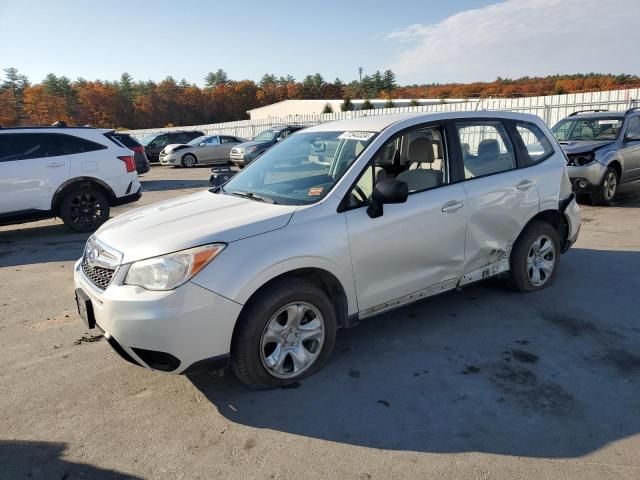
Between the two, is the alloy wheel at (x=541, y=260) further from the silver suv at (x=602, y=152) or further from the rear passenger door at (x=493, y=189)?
the silver suv at (x=602, y=152)

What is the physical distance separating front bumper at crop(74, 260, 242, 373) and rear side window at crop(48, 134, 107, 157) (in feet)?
21.8

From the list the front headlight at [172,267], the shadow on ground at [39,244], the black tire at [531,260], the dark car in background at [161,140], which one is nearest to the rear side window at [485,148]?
the black tire at [531,260]

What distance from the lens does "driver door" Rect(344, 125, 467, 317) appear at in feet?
11.9

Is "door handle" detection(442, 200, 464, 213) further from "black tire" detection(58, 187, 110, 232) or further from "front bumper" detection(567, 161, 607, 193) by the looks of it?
"black tire" detection(58, 187, 110, 232)

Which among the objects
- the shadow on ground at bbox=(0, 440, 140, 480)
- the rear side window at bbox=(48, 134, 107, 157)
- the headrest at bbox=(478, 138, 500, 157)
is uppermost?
the rear side window at bbox=(48, 134, 107, 157)

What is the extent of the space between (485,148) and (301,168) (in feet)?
5.76

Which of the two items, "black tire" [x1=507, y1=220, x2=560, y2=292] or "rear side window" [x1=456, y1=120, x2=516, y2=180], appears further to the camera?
"black tire" [x1=507, y1=220, x2=560, y2=292]

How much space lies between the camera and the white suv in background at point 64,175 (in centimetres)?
830

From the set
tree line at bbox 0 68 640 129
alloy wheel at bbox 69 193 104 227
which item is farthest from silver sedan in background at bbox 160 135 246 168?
tree line at bbox 0 68 640 129

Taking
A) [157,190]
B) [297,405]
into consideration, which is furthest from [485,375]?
[157,190]

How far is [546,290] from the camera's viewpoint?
509 cm

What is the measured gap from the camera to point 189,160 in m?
23.2

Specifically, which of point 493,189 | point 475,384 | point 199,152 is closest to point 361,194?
point 493,189

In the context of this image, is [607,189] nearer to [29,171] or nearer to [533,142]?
[533,142]
